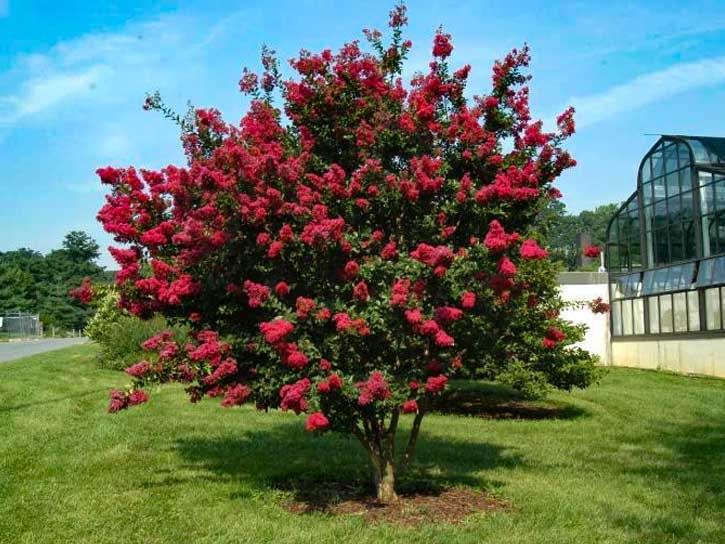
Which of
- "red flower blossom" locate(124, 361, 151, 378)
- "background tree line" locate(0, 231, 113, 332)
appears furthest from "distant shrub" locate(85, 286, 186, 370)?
"background tree line" locate(0, 231, 113, 332)

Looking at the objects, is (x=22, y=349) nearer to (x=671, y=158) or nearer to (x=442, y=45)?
(x=671, y=158)

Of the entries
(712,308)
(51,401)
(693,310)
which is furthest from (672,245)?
(51,401)

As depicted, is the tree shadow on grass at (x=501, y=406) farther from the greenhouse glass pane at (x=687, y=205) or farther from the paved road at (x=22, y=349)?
the paved road at (x=22, y=349)

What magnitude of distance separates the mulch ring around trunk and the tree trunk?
0.08 metres

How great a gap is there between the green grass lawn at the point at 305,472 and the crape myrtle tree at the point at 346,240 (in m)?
0.96

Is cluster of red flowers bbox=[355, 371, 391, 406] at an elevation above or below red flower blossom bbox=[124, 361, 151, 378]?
below

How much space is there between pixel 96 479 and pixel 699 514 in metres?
5.70

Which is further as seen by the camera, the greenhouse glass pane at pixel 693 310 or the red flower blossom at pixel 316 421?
the greenhouse glass pane at pixel 693 310

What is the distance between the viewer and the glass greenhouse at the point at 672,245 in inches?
918

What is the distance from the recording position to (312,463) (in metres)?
9.17

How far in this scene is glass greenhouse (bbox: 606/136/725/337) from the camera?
76.5 feet

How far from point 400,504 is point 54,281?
8493 centimetres

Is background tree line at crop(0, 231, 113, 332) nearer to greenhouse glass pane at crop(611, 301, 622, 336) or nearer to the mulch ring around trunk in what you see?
greenhouse glass pane at crop(611, 301, 622, 336)

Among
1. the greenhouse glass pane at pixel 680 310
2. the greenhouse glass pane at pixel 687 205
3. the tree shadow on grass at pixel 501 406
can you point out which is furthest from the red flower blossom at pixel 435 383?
the greenhouse glass pane at pixel 687 205
